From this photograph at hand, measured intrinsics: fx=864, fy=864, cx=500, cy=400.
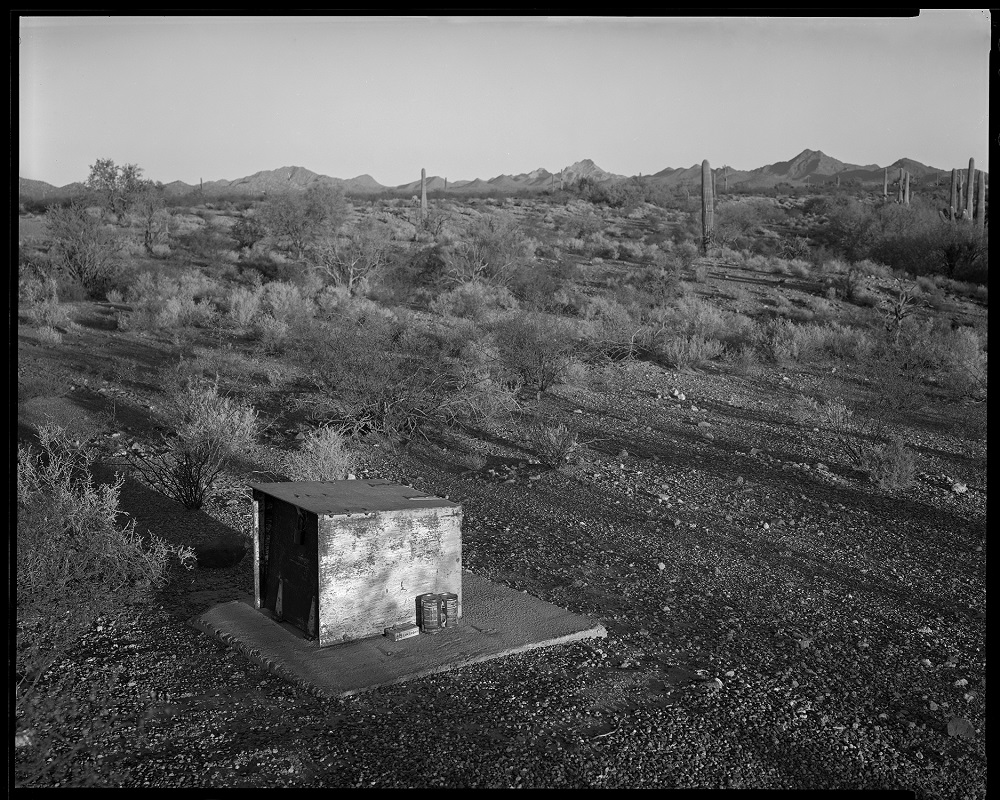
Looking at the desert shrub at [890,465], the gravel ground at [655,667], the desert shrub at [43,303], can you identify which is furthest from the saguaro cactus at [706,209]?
the gravel ground at [655,667]

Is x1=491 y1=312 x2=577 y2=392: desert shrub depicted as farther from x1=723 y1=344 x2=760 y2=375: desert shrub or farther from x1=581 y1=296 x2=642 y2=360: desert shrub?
x1=723 y1=344 x2=760 y2=375: desert shrub

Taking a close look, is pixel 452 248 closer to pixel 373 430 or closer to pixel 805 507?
pixel 373 430

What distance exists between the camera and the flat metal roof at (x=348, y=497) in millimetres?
5977

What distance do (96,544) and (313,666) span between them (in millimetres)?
2467

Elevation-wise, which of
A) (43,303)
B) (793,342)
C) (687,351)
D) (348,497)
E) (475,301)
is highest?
(475,301)

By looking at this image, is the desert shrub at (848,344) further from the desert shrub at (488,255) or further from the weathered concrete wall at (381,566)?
the weathered concrete wall at (381,566)

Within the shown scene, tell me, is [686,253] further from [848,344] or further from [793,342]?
[793,342]

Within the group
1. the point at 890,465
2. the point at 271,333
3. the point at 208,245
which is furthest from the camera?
the point at 208,245

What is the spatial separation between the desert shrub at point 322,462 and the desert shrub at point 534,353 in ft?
14.3

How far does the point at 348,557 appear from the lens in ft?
19.3

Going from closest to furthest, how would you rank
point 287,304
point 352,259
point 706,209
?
point 287,304 → point 352,259 → point 706,209

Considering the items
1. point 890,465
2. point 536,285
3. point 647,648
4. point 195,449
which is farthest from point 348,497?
point 536,285

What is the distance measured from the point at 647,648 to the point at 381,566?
77.5 inches

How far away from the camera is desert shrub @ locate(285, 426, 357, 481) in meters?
9.85
